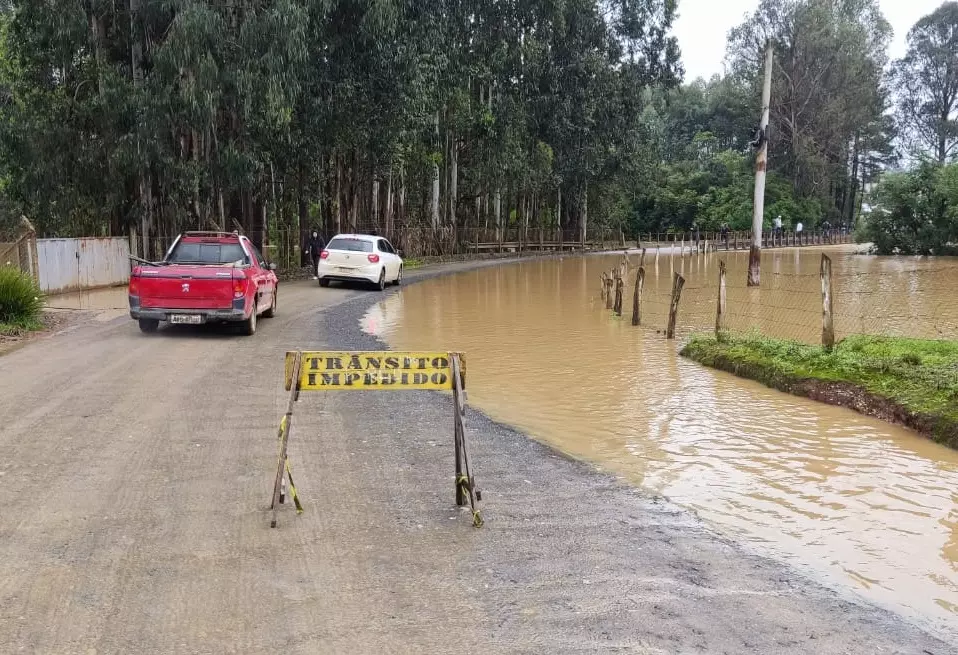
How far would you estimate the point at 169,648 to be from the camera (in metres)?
3.72

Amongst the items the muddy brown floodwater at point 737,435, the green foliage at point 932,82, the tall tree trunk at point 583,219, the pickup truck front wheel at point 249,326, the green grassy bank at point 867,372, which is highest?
the green foliage at point 932,82

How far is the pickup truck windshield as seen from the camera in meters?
14.0

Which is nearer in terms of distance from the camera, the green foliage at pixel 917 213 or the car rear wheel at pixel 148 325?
the car rear wheel at pixel 148 325

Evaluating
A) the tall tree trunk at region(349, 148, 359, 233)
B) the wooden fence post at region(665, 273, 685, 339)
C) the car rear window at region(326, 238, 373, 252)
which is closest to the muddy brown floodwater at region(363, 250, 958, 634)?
the wooden fence post at region(665, 273, 685, 339)

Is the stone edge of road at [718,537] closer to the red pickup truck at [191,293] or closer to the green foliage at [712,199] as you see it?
the red pickup truck at [191,293]

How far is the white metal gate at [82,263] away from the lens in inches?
779

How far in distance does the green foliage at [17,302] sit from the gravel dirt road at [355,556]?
20.4 ft

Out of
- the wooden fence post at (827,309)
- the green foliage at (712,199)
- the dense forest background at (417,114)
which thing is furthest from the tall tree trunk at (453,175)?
the green foliage at (712,199)

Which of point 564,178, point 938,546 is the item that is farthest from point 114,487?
point 564,178

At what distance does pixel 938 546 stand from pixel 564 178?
47.8 m

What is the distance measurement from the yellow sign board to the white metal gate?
16486mm

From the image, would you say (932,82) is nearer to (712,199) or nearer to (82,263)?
(712,199)

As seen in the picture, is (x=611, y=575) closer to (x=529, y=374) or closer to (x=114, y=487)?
(x=114, y=487)

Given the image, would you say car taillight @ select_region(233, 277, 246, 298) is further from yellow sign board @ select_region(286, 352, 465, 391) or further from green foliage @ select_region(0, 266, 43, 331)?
yellow sign board @ select_region(286, 352, 465, 391)
